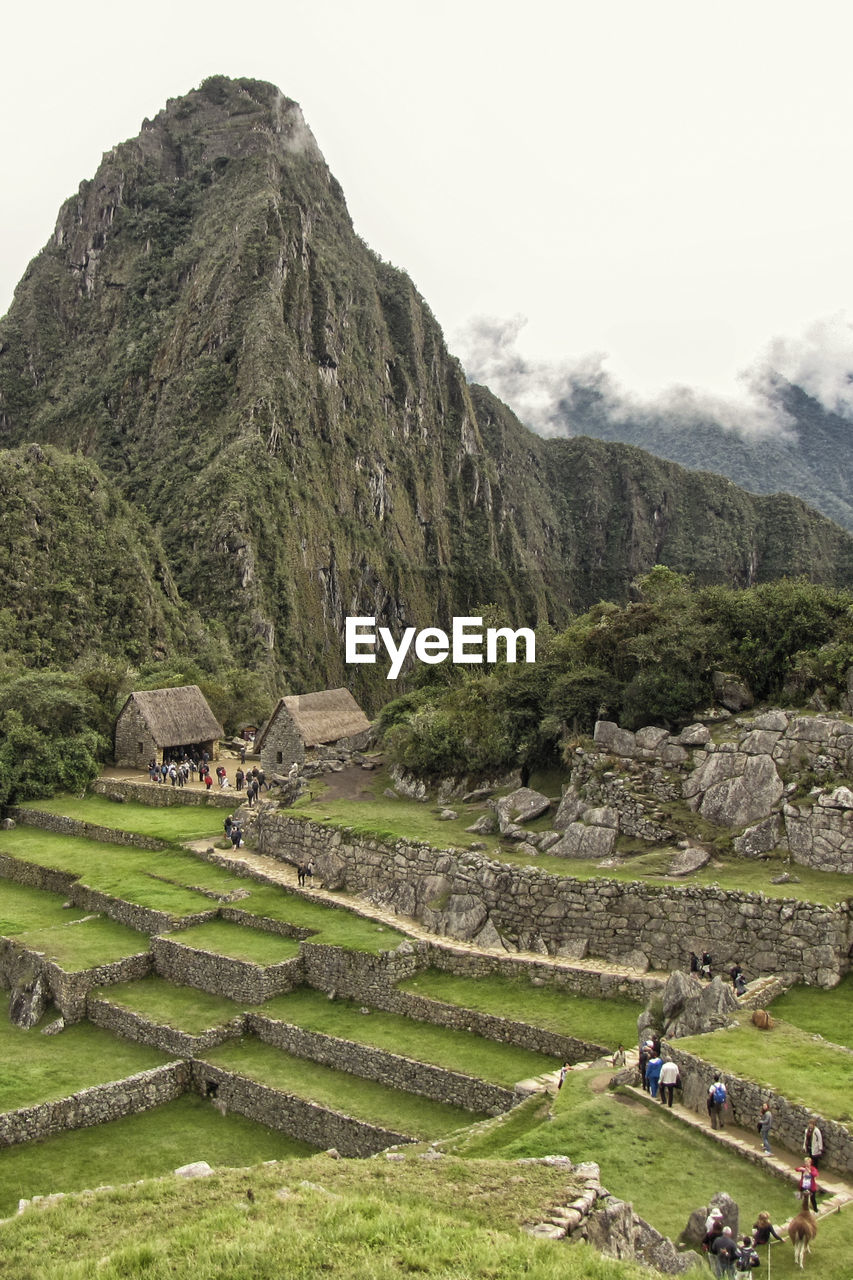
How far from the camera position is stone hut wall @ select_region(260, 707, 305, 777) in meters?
37.2

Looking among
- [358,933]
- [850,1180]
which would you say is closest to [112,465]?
[358,933]

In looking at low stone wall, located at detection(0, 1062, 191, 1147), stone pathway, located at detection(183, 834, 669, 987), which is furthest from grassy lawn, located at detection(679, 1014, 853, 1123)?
low stone wall, located at detection(0, 1062, 191, 1147)

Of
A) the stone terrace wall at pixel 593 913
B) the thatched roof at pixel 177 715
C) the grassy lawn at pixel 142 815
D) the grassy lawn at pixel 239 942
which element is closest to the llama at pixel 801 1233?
the stone terrace wall at pixel 593 913

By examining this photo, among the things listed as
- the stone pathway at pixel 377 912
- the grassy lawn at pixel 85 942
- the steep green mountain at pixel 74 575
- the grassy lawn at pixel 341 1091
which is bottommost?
the grassy lawn at pixel 341 1091

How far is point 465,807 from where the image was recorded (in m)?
27.0

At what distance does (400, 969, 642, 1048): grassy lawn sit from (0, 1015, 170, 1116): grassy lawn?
5347mm

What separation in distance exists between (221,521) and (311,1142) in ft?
334

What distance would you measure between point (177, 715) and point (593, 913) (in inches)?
1072

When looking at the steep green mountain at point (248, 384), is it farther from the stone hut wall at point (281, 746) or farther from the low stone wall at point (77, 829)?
the low stone wall at point (77, 829)

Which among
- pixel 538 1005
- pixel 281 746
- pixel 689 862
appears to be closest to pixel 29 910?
pixel 281 746

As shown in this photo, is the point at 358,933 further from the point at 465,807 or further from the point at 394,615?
the point at 394,615

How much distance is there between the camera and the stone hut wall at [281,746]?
37231mm

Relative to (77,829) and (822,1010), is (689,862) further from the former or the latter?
(77,829)

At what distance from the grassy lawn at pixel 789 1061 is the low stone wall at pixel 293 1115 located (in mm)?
4934
